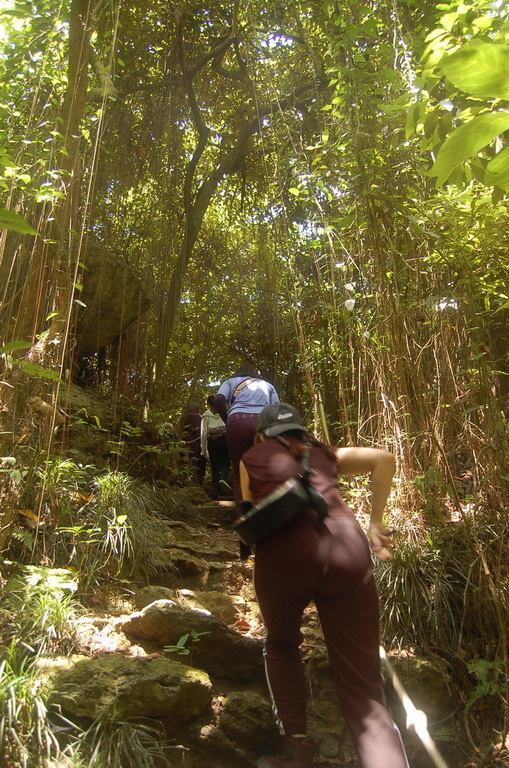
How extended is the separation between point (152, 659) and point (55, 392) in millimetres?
1337

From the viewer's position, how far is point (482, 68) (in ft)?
2.84

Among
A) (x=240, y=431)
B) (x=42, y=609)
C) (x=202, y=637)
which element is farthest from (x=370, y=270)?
(x=42, y=609)

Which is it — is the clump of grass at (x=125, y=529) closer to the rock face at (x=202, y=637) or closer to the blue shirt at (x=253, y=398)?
the rock face at (x=202, y=637)

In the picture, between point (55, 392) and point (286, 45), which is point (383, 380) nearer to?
point (55, 392)

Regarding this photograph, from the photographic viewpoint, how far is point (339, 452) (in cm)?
193

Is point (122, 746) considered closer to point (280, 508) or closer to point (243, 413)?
point (280, 508)

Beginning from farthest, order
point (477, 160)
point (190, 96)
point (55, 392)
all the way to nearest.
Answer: point (190, 96)
point (55, 392)
point (477, 160)

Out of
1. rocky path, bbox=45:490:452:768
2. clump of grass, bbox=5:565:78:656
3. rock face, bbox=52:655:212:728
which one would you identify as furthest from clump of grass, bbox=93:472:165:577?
rock face, bbox=52:655:212:728

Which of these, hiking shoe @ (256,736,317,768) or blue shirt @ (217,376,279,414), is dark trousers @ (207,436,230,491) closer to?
blue shirt @ (217,376,279,414)

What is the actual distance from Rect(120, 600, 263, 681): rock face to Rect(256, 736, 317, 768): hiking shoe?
25.6 inches

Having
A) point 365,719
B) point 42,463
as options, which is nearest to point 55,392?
point 42,463

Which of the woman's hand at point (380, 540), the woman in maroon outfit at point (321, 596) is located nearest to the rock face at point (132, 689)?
the woman in maroon outfit at point (321, 596)

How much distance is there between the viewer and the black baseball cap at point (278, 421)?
185 cm

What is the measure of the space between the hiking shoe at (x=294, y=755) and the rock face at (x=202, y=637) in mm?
650
